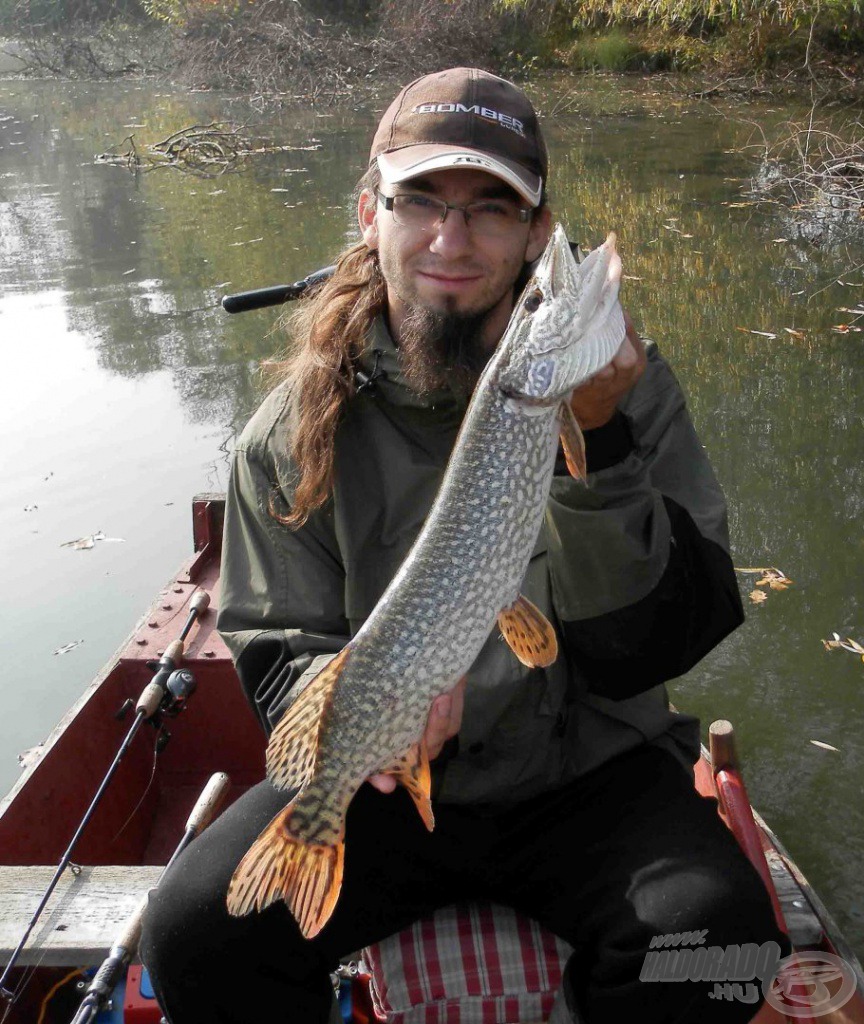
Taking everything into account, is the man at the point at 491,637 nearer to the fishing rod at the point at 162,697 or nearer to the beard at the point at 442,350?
the beard at the point at 442,350

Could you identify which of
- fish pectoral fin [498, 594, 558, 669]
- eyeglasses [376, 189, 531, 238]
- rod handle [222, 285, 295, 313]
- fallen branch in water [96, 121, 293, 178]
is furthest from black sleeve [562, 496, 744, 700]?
fallen branch in water [96, 121, 293, 178]

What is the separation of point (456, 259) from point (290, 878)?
1.45 m

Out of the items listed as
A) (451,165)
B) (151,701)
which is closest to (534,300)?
(451,165)

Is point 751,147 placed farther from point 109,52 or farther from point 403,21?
point 109,52

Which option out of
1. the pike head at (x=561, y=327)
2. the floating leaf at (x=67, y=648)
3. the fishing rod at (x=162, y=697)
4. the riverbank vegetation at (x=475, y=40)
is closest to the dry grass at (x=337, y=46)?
the riverbank vegetation at (x=475, y=40)

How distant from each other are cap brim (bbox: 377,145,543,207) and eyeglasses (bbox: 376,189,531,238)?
5 centimetres

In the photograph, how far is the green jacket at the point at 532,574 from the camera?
7.16ft

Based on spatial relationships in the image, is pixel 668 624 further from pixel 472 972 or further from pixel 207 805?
pixel 207 805

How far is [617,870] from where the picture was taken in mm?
2146

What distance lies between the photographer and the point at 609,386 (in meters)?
2.04

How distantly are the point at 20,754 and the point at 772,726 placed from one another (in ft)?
10.3

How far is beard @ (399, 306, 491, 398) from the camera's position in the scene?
250 cm

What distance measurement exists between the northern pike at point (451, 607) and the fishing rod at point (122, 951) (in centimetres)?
42

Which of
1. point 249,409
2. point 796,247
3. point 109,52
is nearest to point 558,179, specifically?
point 796,247
